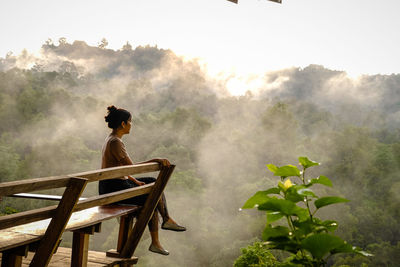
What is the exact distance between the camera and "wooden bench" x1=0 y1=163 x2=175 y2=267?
5.63ft

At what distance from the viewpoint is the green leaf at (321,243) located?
1.07 m

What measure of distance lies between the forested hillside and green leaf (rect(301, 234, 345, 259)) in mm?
20896

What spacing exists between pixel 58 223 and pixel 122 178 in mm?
1286

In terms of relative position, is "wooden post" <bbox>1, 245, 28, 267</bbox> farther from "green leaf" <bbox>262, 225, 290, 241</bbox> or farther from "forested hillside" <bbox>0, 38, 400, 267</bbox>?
"forested hillside" <bbox>0, 38, 400, 267</bbox>

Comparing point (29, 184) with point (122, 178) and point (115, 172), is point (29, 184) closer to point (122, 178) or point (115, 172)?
point (115, 172)

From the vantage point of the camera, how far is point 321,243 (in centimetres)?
108

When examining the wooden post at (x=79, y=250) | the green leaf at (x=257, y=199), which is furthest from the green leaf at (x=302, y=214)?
the wooden post at (x=79, y=250)

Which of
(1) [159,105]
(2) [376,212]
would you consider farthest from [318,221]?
(1) [159,105]

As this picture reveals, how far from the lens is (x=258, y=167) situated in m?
35.9

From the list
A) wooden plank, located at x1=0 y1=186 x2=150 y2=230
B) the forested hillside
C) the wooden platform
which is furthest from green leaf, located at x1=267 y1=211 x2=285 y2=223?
the forested hillside

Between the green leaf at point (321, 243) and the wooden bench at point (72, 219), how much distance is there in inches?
43.0

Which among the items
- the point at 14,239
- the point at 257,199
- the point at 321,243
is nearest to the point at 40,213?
the point at 14,239

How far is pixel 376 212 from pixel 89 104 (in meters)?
26.5

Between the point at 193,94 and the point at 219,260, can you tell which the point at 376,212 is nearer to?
the point at 219,260
